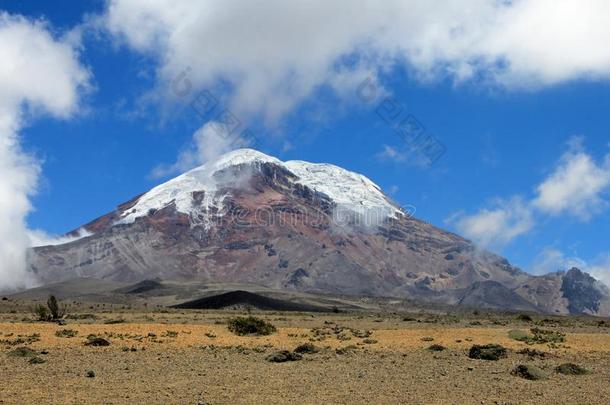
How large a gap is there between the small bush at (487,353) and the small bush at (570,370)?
422 cm

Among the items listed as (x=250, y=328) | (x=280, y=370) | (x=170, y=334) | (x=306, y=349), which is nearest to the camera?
(x=280, y=370)

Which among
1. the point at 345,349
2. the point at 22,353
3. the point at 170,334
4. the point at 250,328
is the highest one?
the point at 250,328

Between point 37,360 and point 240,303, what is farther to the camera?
point 240,303

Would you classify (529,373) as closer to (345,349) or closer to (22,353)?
(345,349)

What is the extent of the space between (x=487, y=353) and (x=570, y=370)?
5.02m

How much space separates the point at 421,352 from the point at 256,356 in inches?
323

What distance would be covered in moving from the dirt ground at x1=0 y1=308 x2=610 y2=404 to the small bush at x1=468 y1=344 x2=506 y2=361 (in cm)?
58

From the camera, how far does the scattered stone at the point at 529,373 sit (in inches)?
953

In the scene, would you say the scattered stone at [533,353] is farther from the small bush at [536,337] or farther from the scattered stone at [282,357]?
the scattered stone at [282,357]

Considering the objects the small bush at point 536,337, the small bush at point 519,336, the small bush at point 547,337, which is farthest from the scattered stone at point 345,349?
the small bush at point 547,337

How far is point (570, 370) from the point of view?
1016 inches

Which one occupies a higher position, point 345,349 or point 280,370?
point 345,349

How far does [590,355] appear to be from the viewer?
3192 cm

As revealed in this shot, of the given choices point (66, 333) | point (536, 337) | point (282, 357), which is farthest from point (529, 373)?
point (66, 333)
